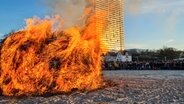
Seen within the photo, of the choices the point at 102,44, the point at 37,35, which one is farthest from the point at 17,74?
the point at 102,44

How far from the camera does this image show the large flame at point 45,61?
63.8 ft

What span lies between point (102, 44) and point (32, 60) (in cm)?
522

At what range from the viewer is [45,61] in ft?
64.6

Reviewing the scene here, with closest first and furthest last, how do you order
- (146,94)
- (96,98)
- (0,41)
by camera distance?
1. (96,98)
2. (146,94)
3. (0,41)

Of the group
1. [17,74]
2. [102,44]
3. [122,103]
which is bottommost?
[122,103]

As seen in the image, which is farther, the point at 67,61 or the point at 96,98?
the point at 67,61

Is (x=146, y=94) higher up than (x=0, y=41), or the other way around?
(x=0, y=41)

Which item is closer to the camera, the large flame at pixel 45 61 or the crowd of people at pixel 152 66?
the large flame at pixel 45 61

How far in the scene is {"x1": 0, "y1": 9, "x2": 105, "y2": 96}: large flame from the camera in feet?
63.8

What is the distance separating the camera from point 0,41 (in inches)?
821

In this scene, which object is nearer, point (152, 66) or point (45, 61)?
point (45, 61)

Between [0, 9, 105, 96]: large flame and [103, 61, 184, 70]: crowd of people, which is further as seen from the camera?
[103, 61, 184, 70]: crowd of people

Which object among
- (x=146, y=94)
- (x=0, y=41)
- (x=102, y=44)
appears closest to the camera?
(x=146, y=94)

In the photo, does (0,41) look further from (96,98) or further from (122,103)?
(122,103)
